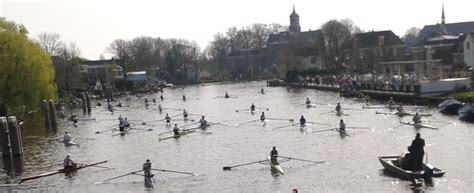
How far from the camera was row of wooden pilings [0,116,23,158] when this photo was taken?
3912 cm

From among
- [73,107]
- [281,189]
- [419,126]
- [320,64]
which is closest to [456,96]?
[419,126]

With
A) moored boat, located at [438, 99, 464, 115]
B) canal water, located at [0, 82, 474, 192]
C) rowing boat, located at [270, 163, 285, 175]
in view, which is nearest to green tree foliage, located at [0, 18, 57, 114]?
canal water, located at [0, 82, 474, 192]

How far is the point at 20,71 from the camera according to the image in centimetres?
5759

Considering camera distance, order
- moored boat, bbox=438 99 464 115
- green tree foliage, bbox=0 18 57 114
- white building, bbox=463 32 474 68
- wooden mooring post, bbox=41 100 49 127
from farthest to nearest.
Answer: white building, bbox=463 32 474 68 < wooden mooring post, bbox=41 100 49 127 < green tree foliage, bbox=0 18 57 114 < moored boat, bbox=438 99 464 115

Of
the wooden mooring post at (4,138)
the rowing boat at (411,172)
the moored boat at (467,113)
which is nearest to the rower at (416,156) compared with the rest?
the rowing boat at (411,172)

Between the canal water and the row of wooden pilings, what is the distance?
0.99m

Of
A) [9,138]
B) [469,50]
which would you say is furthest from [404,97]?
[9,138]

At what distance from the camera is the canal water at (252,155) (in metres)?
27.5

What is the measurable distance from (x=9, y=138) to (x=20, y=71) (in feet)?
63.0

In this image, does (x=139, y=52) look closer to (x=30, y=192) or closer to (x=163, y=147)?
(x=163, y=147)

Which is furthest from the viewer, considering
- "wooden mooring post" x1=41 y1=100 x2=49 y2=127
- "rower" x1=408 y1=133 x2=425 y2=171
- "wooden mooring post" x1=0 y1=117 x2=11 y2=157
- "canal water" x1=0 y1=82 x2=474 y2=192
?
"wooden mooring post" x1=41 y1=100 x2=49 y2=127

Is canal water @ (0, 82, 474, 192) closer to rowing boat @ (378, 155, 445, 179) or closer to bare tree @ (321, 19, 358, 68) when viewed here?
rowing boat @ (378, 155, 445, 179)

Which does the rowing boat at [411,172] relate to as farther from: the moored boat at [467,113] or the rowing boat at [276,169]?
the moored boat at [467,113]

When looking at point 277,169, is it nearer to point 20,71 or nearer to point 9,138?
point 9,138
